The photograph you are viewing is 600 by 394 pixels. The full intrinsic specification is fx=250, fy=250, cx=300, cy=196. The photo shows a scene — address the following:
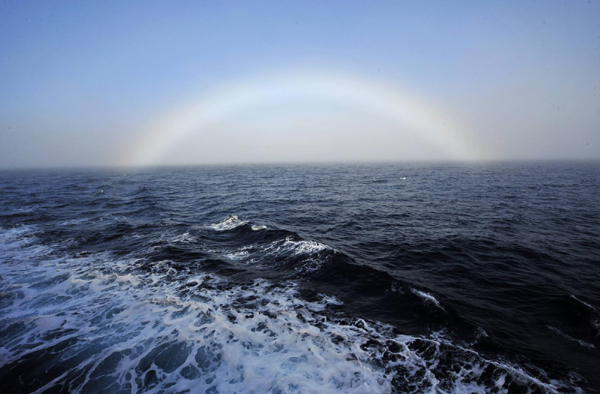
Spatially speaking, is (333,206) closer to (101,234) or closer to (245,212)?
(245,212)

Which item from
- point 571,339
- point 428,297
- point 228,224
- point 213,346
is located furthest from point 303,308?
point 228,224

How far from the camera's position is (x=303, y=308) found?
1041 centimetres

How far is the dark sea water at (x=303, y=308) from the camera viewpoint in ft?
23.6

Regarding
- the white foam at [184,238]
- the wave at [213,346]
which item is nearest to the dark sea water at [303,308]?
the wave at [213,346]

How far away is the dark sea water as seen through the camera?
7195 mm

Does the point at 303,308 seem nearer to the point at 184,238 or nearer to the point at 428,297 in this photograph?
the point at 428,297

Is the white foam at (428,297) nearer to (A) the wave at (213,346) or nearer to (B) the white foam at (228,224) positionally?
(A) the wave at (213,346)

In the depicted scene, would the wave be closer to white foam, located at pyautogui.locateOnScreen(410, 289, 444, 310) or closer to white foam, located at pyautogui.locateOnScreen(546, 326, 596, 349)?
white foam, located at pyautogui.locateOnScreen(410, 289, 444, 310)

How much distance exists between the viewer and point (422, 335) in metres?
8.74

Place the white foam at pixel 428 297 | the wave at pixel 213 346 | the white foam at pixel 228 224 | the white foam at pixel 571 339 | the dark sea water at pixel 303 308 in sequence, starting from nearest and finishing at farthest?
the wave at pixel 213 346 < the dark sea water at pixel 303 308 < the white foam at pixel 571 339 < the white foam at pixel 428 297 < the white foam at pixel 228 224

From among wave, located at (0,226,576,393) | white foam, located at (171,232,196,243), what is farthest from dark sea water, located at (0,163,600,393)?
white foam, located at (171,232,196,243)

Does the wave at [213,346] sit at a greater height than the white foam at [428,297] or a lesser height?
lesser

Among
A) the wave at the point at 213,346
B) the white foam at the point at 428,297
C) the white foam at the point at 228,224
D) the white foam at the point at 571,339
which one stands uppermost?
the white foam at the point at 228,224

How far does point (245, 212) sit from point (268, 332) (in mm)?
19541
